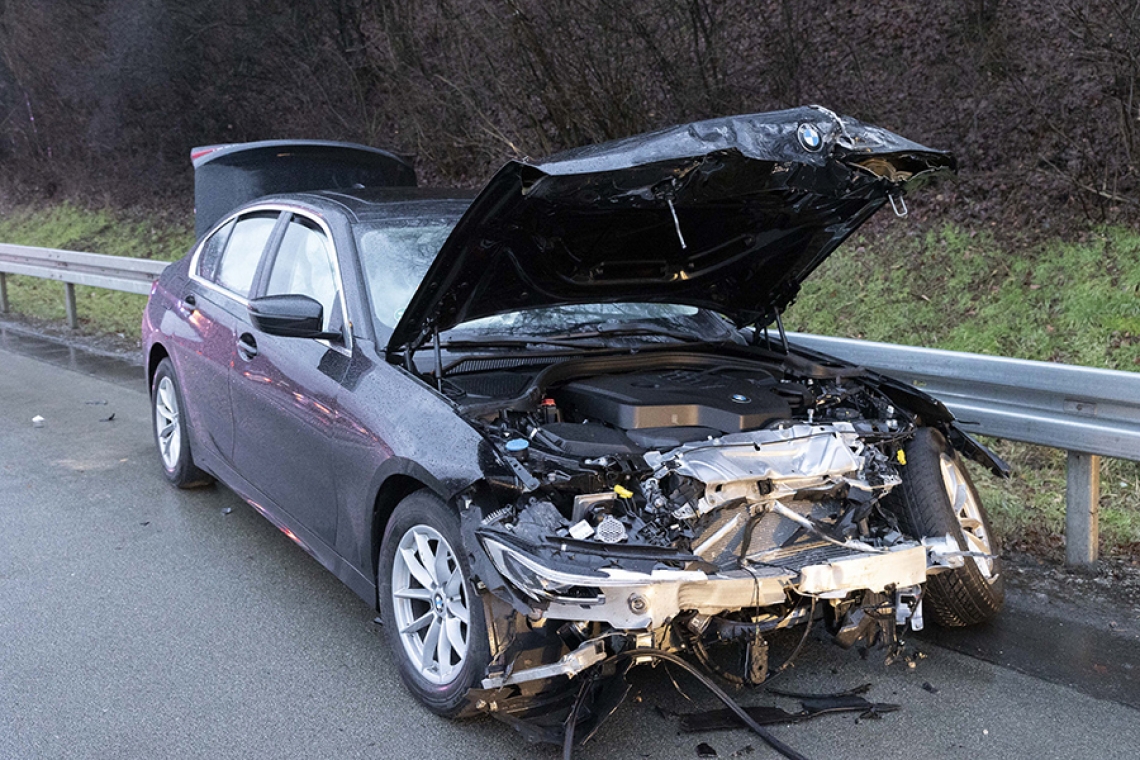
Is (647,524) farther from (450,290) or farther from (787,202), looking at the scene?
(787,202)

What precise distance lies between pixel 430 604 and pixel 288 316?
4.40 feet

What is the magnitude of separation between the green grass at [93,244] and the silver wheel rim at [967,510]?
960 centimetres

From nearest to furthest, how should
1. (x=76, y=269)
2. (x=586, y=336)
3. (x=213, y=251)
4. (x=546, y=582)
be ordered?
(x=546, y=582) < (x=586, y=336) < (x=213, y=251) < (x=76, y=269)

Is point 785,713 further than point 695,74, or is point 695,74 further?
point 695,74

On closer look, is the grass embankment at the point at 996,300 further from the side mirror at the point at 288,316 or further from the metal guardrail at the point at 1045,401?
the side mirror at the point at 288,316

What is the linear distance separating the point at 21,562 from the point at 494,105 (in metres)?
8.73

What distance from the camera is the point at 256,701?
387 centimetres

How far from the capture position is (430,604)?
378 centimetres

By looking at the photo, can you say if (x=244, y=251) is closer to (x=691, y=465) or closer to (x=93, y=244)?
(x=691, y=465)

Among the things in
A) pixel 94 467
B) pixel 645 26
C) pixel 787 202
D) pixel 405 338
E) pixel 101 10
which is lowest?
pixel 94 467

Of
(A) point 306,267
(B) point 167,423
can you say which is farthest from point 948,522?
(B) point 167,423

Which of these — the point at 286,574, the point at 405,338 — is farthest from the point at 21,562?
the point at 405,338

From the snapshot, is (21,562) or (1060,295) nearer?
(21,562)

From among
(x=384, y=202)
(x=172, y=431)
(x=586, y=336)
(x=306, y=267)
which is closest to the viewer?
(x=586, y=336)
